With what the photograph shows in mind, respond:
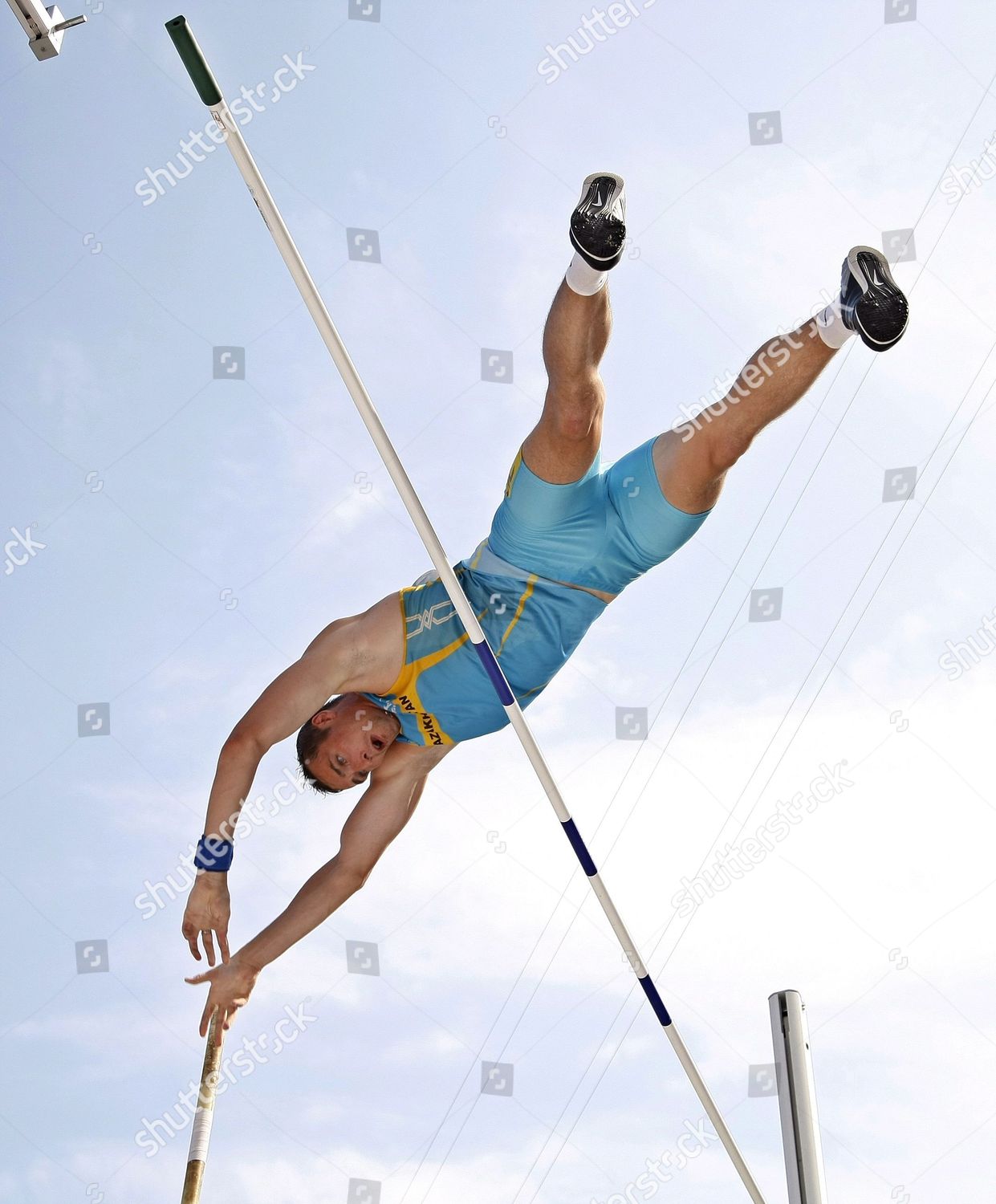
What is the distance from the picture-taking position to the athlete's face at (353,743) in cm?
400

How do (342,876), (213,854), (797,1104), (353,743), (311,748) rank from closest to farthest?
(797,1104) → (213,854) → (353,743) → (311,748) → (342,876)

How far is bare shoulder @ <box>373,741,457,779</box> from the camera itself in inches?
171

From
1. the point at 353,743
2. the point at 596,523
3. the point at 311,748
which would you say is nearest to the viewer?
the point at 596,523

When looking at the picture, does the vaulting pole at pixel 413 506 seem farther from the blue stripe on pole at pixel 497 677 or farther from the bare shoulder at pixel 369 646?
the bare shoulder at pixel 369 646

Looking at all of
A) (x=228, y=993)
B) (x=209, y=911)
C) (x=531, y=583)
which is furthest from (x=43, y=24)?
(x=228, y=993)

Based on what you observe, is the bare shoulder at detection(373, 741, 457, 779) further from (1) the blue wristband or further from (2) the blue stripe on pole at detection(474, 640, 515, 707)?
(2) the blue stripe on pole at detection(474, 640, 515, 707)

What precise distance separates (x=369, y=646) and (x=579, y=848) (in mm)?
922

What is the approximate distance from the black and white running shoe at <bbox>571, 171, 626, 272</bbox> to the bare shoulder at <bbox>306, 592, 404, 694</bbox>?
1.35 meters

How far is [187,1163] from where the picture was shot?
3.65 metres

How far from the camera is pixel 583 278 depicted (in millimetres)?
3105

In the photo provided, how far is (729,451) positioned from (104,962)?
4678 millimetres

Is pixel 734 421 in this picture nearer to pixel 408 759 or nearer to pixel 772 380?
pixel 772 380

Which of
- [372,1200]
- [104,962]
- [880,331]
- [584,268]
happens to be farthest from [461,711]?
[372,1200]

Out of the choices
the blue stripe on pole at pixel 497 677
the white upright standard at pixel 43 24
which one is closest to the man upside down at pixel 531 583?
the blue stripe on pole at pixel 497 677
